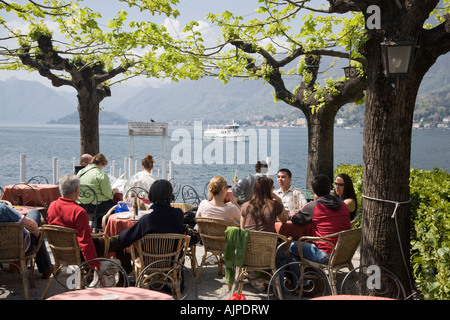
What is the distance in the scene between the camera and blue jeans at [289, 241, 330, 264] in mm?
4379

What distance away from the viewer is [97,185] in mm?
6578

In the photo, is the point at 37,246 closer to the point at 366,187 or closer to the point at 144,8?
the point at 366,187

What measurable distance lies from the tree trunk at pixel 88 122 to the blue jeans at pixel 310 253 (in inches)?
274

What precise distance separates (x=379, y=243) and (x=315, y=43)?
13.3 ft

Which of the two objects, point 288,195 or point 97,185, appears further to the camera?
point 97,185

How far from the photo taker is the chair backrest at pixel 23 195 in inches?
275

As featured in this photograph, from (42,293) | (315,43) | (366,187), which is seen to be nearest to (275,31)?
(315,43)

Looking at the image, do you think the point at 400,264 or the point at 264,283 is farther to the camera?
the point at 264,283

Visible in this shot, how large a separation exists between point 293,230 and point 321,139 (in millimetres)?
4777

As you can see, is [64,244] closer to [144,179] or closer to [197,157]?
[144,179]

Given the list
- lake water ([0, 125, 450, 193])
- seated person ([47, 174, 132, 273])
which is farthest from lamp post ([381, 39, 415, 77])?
lake water ([0, 125, 450, 193])

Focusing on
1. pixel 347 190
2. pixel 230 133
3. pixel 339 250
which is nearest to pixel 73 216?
pixel 339 250

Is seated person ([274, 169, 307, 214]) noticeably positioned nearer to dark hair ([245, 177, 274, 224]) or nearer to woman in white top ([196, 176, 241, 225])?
woman in white top ([196, 176, 241, 225])

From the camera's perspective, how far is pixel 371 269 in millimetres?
4113
